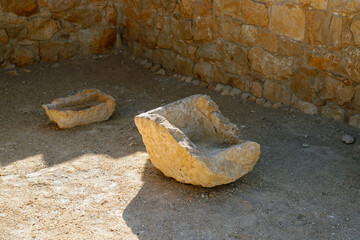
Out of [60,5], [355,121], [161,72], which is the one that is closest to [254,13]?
[355,121]

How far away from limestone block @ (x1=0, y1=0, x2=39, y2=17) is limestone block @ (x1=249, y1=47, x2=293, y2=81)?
10.9 feet

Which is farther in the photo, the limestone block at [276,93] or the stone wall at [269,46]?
the limestone block at [276,93]

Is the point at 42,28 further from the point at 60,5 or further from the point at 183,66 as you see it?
the point at 183,66

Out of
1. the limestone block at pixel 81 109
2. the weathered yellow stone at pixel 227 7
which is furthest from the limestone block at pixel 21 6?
A: the weathered yellow stone at pixel 227 7

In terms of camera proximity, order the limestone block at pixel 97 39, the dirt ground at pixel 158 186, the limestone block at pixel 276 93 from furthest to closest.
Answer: the limestone block at pixel 97 39
the limestone block at pixel 276 93
the dirt ground at pixel 158 186

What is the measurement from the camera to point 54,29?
7117 mm

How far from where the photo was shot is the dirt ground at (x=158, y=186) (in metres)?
3.30

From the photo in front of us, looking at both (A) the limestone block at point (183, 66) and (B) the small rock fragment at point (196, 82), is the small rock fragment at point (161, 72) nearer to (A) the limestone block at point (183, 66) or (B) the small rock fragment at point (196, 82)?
(A) the limestone block at point (183, 66)

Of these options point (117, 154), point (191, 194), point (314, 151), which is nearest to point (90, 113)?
point (117, 154)

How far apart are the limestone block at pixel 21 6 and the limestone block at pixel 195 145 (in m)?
3.77

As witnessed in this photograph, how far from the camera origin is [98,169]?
13.7ft

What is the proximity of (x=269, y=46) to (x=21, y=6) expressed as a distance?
144 inches

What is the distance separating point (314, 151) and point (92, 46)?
13.8 ft

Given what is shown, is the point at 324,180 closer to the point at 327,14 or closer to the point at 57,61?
the point at 327,14
